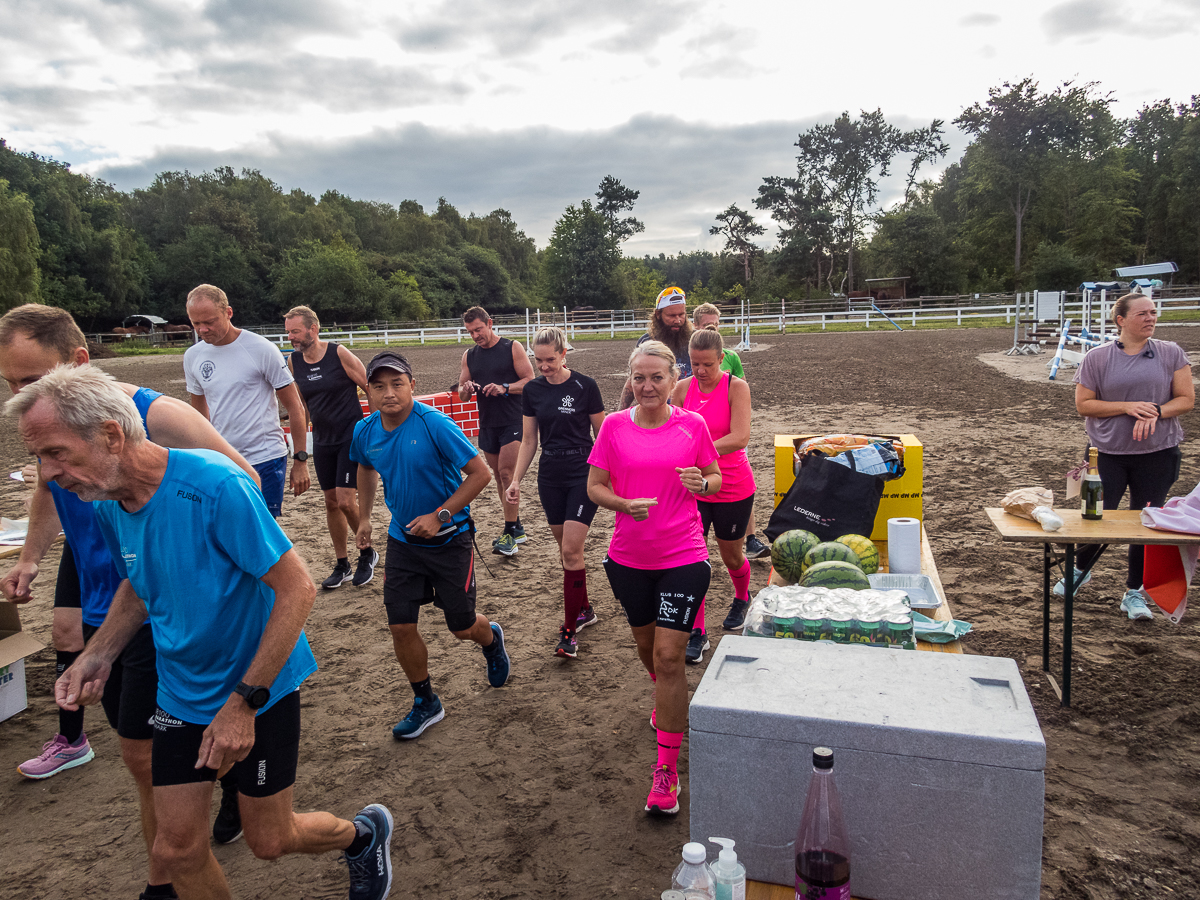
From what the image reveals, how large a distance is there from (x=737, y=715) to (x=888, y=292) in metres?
→ 62.7

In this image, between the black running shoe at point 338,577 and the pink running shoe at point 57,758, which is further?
the black running shoe at point 338,577

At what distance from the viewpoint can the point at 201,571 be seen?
219cm

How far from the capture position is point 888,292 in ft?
193

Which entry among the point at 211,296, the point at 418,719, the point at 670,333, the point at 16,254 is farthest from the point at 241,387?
the point at 16,254

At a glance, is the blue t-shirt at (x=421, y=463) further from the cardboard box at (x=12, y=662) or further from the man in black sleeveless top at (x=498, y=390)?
the man in black sleeveless top at (x=498, y=390)

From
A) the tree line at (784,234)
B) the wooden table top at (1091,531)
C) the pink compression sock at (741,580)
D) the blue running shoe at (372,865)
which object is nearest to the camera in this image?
the blue running shoe at (372,865)

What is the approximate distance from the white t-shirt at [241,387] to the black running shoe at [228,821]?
2.48 metres

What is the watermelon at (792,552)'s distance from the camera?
3.92 m

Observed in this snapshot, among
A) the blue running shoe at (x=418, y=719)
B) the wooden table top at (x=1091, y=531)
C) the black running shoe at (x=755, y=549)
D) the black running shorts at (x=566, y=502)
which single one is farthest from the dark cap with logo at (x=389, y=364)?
the black running shoe at (x=755, y=549)

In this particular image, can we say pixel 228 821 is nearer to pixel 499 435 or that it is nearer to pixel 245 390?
pixel 245 390

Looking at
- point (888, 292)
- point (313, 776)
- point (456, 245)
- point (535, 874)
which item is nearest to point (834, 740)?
point (535, 874)

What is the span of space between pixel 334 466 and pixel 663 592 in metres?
4.02

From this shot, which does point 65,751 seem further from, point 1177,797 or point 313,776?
point 1177,797

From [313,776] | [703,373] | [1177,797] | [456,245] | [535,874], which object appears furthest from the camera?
[456,245]
